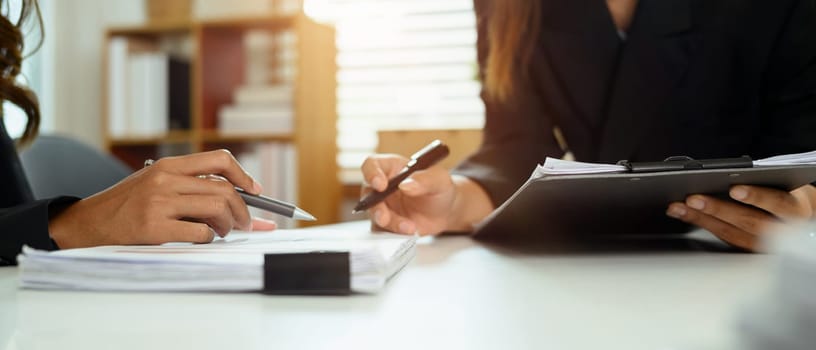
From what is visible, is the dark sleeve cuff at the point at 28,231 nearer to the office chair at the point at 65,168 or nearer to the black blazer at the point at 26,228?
the black blazer at the point at 26,228

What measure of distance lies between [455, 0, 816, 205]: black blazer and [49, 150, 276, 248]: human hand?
45cm

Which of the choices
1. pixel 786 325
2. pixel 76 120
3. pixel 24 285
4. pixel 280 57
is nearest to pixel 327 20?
pixel 280 57

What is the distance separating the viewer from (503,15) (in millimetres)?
1163

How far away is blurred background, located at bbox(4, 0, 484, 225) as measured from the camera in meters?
2.74

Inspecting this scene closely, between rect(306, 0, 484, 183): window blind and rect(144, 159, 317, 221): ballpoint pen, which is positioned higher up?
rect(306, 0, 484, 183): window blind

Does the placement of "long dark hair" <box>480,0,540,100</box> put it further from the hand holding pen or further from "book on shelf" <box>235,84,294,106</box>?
"book on shelf" <box>235,84,294,106</box>

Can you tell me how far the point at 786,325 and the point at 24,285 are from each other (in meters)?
0.46

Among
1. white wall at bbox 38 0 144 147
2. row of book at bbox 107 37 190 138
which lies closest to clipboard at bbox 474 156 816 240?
row of book at bbox 107 37 190 138

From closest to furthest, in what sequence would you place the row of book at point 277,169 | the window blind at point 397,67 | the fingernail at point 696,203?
the fingernail at point 696,203 < the row of book at point 277,169 < the window blind at point 397,67

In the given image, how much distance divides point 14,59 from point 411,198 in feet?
1.80

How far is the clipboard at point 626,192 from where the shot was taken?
0.54 m

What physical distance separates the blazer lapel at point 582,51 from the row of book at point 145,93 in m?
2.03

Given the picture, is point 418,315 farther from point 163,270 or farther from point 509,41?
point 509,41

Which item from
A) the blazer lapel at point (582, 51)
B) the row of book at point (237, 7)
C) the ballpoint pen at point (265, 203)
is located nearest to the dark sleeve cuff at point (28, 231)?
the ballpoint pen at point (265, 203)
